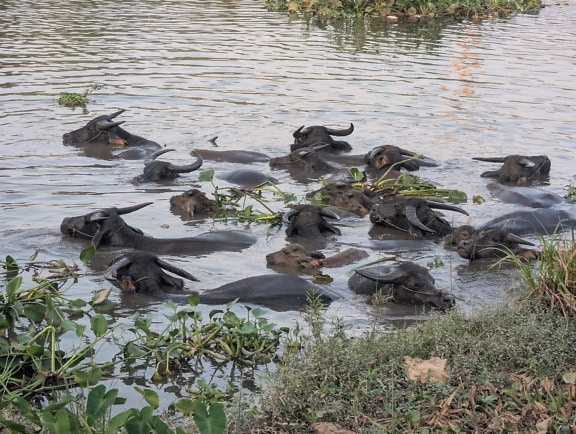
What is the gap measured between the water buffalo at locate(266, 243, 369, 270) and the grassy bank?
49.1 ft

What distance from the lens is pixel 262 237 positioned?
28.0 ft

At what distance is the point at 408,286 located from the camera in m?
6.78

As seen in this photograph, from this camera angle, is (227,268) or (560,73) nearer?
(227,268)

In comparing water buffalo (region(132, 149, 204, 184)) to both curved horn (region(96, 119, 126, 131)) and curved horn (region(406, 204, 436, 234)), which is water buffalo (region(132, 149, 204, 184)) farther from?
curved horn (region(406, 204, 436, 234))

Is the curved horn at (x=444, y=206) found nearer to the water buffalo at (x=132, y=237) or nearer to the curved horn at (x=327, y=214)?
the curved horn at (x=327, y=214)

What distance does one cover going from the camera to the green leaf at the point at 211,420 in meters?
4.05

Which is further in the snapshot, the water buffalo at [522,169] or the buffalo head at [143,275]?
the water buffalo at [522,169]

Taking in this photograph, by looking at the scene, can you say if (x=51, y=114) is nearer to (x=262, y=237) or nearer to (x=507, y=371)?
(x=262, y=237)

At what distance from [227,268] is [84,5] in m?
16.8

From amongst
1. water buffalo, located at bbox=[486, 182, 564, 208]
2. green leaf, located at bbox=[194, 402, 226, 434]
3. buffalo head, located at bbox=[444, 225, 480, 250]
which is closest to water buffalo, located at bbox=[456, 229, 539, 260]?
buffalo head, located at bbox=[444, 225, 480, 250]

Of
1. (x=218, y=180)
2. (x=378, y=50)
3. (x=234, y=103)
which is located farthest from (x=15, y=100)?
(x=378, y=50)

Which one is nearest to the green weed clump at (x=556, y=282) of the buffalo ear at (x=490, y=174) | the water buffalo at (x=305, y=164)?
the buffalo ear at (x=490, y=174)

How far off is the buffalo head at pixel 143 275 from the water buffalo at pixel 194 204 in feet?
6.89

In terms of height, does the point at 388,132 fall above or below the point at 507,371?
below
